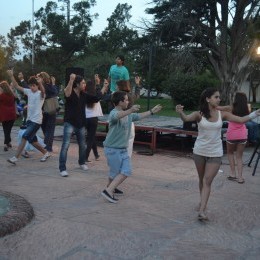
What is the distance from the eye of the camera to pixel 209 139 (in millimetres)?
5398

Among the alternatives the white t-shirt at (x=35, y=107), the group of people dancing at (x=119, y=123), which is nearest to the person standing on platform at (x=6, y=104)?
the group of people dancing at (x=119, y=123)

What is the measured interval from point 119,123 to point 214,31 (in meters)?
23.6

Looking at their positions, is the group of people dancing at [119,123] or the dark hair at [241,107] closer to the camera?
the group of people dancing at [119,123]

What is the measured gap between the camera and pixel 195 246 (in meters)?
4.57

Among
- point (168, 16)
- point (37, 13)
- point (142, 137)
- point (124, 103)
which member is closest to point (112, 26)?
point (37, 13)

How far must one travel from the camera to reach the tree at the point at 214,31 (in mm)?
26469

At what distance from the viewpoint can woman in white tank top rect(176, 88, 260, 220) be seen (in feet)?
17.6

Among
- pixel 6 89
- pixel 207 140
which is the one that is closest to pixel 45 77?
pixel 6 89

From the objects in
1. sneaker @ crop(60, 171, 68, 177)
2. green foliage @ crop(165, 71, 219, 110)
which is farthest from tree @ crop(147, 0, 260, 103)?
sneaker @ crop(60, 171, 68, 177)

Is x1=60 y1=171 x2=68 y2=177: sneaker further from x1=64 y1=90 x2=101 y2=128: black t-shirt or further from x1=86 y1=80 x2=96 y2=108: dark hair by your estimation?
x1=86 y1=80 x2=96 y2=108: dark hair

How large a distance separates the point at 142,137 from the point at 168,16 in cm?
1607

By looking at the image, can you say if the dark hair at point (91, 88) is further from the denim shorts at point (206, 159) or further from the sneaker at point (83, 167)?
the denim shorts at point (206, 159)

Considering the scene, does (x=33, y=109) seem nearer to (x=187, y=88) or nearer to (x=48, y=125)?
(x=48, y=125)

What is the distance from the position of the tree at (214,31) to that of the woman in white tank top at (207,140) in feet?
69.8
